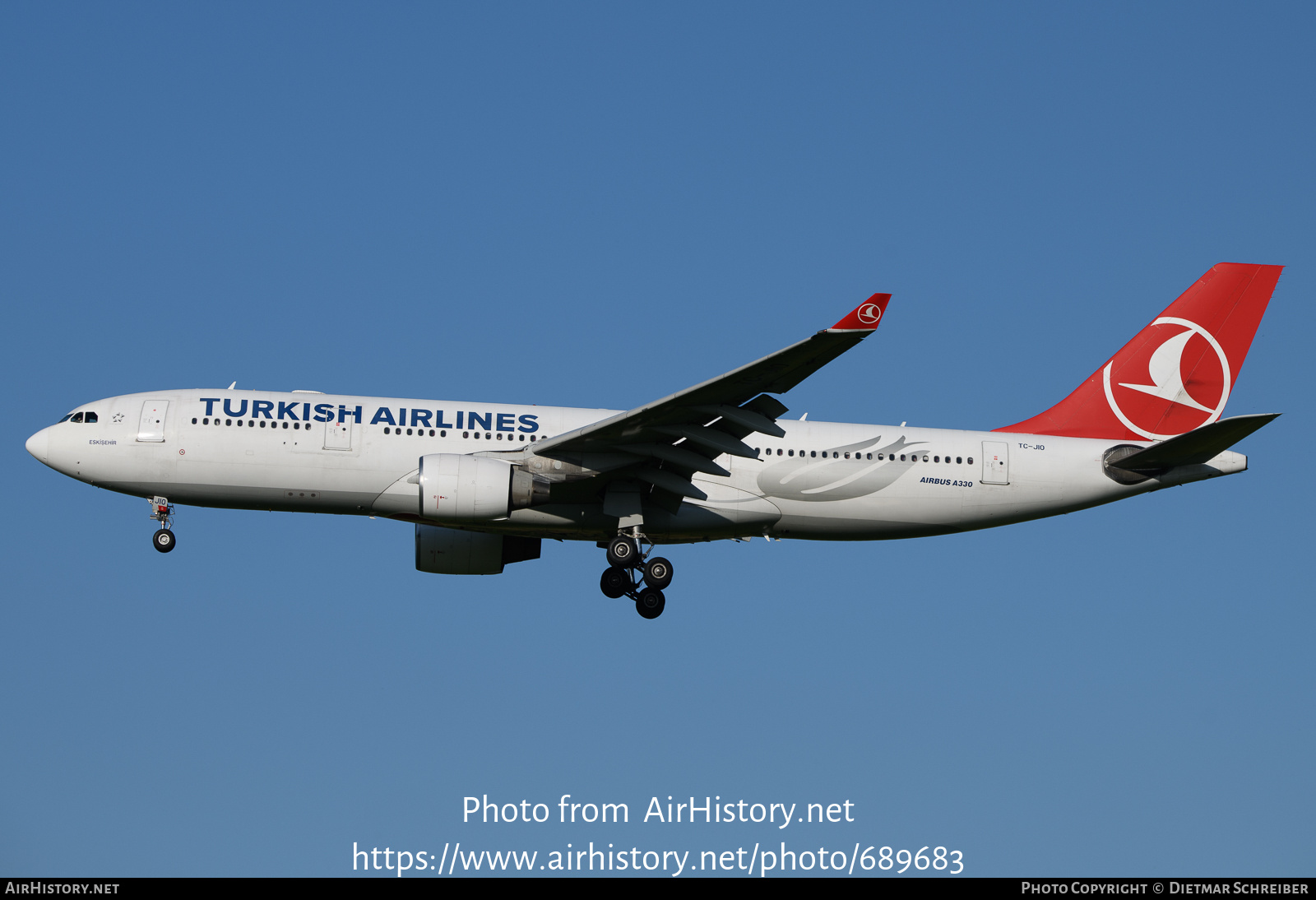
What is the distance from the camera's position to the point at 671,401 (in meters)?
25.4

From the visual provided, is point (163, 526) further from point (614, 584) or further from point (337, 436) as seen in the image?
point (614, 584)

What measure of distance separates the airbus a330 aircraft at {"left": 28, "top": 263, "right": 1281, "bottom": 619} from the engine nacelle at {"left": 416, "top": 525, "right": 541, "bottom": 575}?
4 cm

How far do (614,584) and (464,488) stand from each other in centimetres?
485

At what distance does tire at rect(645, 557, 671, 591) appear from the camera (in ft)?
94.2

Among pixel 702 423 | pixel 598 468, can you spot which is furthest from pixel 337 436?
pixel 702 423

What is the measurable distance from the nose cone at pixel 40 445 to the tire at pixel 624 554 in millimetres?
11982

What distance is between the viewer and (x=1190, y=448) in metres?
28.3

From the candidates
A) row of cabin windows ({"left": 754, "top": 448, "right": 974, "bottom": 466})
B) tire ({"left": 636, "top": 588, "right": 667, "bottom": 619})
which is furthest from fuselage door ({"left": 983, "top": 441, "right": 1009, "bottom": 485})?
tire ({"left": 636, "top": 588, "right": 667, "bottom": 619})

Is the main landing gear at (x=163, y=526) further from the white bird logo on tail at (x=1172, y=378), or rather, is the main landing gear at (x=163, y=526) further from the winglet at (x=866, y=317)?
the white bird logo on tail at (x=1172, y=378)
